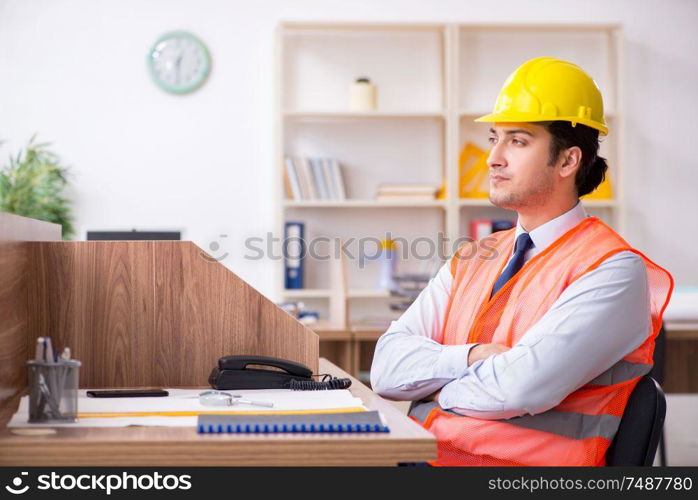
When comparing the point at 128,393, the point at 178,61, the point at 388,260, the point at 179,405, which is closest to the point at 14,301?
the point at 128,393

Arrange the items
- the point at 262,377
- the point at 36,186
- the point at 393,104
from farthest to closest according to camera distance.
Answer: the point at 393,104
the point at 36,186
the point at 262,377

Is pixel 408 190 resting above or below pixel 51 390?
above

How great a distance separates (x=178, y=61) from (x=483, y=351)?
3.69 metres

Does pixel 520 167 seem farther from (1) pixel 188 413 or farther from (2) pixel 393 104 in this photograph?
(2) pixel 393 104

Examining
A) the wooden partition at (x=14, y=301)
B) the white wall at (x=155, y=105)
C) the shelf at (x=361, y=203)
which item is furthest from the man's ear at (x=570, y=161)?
the white wall at (x=155, y=105)

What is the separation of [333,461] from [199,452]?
0.59 feet

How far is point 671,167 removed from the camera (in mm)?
5059

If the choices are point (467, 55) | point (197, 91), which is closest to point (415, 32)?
point (467, 55)

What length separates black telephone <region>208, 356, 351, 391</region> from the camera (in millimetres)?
1601

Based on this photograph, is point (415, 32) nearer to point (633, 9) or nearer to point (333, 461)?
point (633, 9)

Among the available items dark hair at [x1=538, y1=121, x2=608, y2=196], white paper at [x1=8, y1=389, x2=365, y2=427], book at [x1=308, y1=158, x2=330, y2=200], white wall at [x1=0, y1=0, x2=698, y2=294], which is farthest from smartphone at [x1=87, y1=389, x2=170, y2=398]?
white wall at [x1=0, y1=0, x2=698, y2=294]

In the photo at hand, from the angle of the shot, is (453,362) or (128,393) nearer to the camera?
(128,393)

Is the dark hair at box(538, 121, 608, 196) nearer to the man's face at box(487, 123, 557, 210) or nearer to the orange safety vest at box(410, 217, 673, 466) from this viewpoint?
the man's face at box(487, 123, 557, 210)

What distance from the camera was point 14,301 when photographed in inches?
59.1
